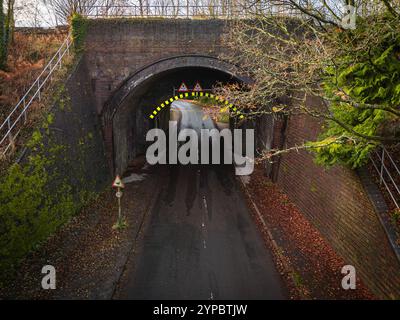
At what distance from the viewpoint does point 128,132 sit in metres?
21.1

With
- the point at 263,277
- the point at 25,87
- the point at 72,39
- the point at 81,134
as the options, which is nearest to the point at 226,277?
the point at 263,277

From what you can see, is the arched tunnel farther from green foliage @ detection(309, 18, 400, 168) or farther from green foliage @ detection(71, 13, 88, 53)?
green foliage @ detection(309, 18, 400, 168)

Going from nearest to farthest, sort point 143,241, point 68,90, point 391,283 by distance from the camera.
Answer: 1. point 391,283
2. point 143,241
3. point 68,90

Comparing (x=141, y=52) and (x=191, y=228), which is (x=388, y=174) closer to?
(x=191, y=228)

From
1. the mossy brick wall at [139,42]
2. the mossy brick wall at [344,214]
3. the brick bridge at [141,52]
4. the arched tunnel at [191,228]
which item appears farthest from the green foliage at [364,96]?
the mossy brick wall at [139,42]

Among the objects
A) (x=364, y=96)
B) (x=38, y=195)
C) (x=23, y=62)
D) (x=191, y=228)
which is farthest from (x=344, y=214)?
(x=23, y=62)

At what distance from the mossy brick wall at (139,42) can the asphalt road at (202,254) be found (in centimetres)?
686

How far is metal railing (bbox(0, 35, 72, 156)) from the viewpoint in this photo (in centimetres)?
1003

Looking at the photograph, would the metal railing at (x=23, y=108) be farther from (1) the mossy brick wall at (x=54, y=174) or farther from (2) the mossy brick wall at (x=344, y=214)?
(2) the mossy brick wall at (x=344, y=214)

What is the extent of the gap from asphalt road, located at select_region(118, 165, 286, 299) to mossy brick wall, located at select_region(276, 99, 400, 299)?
2146 mm

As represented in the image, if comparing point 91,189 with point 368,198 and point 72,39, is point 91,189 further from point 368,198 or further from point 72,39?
point 368,198

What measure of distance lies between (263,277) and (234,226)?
3591mm

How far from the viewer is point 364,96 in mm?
7934

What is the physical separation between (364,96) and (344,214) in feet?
11.5
